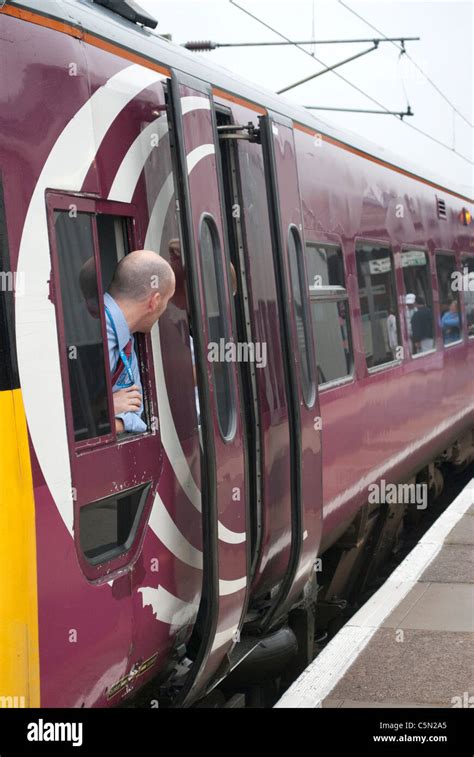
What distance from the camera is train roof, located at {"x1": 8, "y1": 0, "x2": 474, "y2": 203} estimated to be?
3.71 m

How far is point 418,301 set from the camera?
9.62 meters

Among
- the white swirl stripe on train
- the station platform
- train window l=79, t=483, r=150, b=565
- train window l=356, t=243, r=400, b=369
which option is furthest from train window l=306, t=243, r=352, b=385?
the white swirl stripe on train

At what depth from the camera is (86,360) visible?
3.68m

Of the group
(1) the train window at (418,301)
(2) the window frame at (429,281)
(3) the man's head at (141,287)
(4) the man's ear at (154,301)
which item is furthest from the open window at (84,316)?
(1) the train window at (418,301)

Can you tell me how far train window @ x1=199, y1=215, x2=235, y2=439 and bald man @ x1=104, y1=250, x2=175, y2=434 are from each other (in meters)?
0.38

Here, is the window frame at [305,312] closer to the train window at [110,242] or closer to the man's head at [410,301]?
the train window at [110,242]

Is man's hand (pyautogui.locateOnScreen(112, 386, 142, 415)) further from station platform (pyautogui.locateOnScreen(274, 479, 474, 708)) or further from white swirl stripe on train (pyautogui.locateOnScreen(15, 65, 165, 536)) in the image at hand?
station platform (pyautogui.locateOnScreen(274, 479, 474, 708))

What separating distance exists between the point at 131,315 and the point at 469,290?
8959 millimetres

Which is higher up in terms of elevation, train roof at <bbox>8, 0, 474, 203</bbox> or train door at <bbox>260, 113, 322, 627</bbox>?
train roof at <bbox>8, 0, 474, 203</bbox>

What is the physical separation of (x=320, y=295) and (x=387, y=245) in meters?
2.06

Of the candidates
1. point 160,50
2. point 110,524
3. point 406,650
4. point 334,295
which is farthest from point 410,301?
point 110,524
